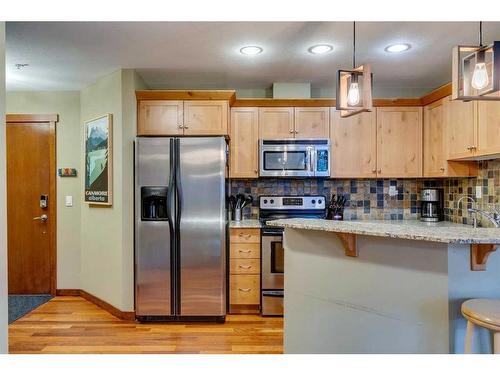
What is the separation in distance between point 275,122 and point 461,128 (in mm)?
1769

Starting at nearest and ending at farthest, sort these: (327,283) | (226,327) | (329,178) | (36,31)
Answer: (327,283) < (36,31) < (226,327) < (329,178)

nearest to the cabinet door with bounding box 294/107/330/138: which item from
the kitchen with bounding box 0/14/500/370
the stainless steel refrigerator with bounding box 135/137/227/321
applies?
the kitchen with bounding box 0/14/500/370

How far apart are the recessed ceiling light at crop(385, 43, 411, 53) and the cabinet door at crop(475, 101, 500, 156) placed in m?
0.79

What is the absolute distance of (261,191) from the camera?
4145mm

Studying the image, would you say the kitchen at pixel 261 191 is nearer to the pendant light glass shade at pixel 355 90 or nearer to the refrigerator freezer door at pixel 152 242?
the refrigerator freezer door at pixel 152 242

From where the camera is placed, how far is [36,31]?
2.62 meters

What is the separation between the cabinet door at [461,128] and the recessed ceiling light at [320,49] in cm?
128

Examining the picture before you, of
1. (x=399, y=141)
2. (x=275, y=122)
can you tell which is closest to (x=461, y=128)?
(x=399, y=141)

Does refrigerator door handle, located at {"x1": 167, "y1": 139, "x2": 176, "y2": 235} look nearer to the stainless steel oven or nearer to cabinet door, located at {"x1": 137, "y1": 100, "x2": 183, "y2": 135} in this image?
cabinet door, located at {"x1": 137, "y1": 100, "x2": 183, "y2": 135}

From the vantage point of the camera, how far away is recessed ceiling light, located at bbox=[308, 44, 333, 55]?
2934mm

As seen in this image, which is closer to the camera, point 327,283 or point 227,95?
point 327,283
